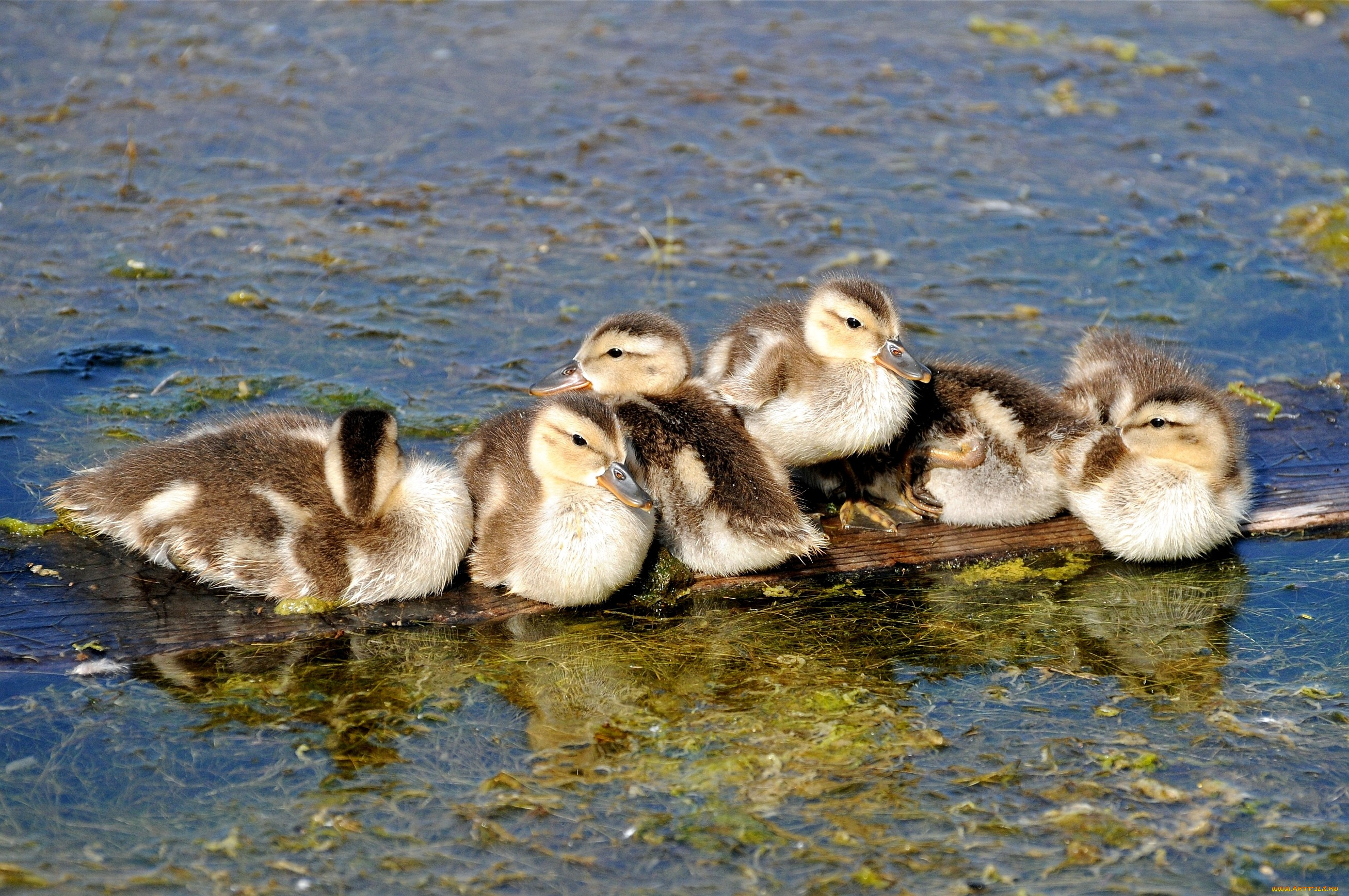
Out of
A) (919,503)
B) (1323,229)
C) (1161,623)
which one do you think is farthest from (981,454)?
(1323,229)

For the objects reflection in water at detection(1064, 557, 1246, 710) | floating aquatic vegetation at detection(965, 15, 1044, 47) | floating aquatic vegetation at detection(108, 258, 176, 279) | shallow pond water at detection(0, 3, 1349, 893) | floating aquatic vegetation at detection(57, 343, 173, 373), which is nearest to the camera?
shallow pond water at detection(0, 3, 1349, 893)

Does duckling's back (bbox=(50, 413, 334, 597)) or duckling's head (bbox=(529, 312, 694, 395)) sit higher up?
duckling's head (bbox=(529, 312, 694, 395))

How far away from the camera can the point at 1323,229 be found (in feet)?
32.0

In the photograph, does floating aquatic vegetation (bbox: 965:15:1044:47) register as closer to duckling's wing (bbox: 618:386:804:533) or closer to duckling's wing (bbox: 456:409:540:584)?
duckling's wing (bbox: 618:386:804:533)

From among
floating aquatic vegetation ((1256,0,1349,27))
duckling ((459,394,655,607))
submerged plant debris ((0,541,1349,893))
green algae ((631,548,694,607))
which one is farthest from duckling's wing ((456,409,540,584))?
floating aquatic vegetation ((1256,0,1349,27))

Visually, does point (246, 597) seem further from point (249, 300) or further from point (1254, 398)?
point (1254, 398)

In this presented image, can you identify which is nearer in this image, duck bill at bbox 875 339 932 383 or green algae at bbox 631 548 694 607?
green algae at bbox 631 548 694 607

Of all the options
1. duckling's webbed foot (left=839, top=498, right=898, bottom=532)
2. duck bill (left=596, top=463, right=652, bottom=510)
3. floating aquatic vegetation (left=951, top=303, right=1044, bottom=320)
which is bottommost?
duckling's webbed foot (left=839, top=498, right=898, bottom=532)

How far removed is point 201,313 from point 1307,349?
6405 mm

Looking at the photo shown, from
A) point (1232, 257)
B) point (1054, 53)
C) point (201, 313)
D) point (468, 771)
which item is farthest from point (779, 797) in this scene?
point (1054, 53)

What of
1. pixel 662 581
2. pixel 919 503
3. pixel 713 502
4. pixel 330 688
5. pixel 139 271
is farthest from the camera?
pixel 139 271

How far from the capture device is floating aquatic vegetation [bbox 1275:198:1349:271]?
9.45 metres

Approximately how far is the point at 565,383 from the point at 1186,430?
104 inches

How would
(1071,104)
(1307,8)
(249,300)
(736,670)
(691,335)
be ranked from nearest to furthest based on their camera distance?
(736,670), (691,335), (249,300), (1071,104), (1307,8)
